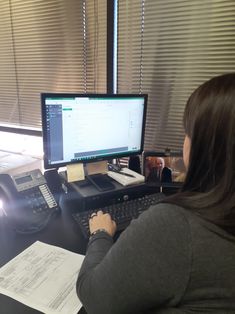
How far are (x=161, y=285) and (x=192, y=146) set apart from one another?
304mm

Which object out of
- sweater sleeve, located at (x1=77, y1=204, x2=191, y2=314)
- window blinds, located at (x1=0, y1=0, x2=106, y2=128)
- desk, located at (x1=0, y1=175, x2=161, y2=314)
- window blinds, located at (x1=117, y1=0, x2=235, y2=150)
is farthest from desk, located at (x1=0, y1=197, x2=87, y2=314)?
window blinds, located at (x1=0, y1=0, x2=106, y2=128)

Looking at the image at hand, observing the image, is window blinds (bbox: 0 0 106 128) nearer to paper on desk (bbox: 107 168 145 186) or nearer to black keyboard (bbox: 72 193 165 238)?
paper on desk (bbox: 107 168 145 186)

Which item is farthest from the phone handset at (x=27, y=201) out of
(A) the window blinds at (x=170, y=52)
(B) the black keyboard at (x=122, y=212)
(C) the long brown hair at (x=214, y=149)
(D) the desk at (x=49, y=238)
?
(A) the window blinds at (x=170, y=52)

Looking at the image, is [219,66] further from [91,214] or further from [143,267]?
[143,267]

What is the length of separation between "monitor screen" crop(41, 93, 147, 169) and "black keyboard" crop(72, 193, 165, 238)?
0.85 ft

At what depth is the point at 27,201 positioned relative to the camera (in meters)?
1.12

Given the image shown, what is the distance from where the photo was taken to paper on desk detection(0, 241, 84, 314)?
71 cm

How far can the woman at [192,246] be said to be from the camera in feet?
1.88

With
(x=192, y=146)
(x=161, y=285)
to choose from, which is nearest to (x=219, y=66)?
(x=192, y=146)

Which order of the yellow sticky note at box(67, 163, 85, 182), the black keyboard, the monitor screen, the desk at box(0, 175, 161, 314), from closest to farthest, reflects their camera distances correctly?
the desk at box(0, 175, 161, 314) < the black keyboard < the monitor screen < the yellow sticky note at box(67, 163, 85, 182)

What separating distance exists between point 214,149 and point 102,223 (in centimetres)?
49

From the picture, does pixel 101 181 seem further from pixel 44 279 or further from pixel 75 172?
pixel 44 279

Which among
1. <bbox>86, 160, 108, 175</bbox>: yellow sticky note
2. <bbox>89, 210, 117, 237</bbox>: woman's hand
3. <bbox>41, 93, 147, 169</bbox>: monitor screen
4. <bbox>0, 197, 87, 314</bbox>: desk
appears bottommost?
<bbox>0, 197, 87, 314</bbox>: desk

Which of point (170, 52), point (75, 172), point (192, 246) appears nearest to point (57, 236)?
point (75, 172)
